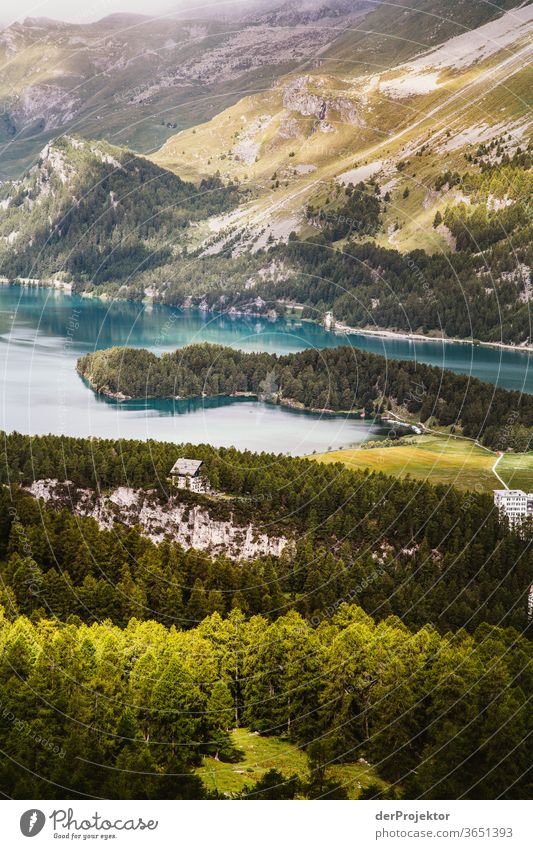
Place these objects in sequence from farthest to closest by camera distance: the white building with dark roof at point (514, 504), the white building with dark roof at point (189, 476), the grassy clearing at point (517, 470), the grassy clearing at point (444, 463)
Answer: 1. the grassy clearing at point (444, 463)
2. the grassy clearing at point (517, 470)
3. the white building with dark roof at point (189, 476)
4. the white building with dark roof at point (514, 504)

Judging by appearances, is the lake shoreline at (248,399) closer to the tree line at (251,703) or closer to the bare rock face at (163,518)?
the bare rock face at (163,518)

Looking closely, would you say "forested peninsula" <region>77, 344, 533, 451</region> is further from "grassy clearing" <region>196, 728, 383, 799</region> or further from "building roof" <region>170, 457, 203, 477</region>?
"grassy clearing" <region>196, 728, 383, 799</region>

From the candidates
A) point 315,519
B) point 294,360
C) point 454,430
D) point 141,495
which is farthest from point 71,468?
point 294,360

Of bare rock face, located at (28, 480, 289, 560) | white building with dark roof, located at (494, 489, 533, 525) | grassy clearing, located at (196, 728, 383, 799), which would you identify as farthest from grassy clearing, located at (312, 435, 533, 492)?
grassy clearing, located at (196, 728, 383, 799)

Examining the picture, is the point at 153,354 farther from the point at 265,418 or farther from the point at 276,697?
the point at 276,697

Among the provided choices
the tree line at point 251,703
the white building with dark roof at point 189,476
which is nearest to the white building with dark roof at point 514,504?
the white building with dark roof at point 189,476

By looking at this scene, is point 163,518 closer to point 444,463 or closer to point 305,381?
point 444,463
